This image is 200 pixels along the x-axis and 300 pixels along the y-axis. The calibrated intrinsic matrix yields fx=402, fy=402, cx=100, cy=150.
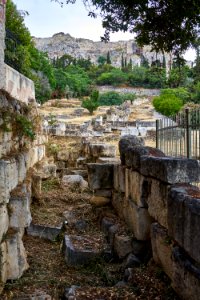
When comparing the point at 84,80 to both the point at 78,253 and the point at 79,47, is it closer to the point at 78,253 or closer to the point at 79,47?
the point at 79,47

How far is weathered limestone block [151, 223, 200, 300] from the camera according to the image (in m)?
3.56

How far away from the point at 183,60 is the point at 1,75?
13.0 feet

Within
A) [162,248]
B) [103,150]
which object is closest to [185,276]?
[162,248]

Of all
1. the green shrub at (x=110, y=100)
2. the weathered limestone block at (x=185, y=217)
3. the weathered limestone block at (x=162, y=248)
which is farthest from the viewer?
the green shrub at (x=110, y=100)

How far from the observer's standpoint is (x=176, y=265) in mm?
3941

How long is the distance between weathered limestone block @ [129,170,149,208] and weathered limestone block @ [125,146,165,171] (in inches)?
5.9

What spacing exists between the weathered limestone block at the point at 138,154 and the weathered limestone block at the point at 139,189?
0.15 metres

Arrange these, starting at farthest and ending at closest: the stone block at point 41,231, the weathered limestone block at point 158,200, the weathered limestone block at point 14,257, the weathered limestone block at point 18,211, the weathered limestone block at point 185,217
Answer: the stone block at point 41,231, the weathered limestone block at point 18,211, the weathered limestone block at point 14,257, the weathered limestone block at point 158,200, the weathered limestone block at point 185,217

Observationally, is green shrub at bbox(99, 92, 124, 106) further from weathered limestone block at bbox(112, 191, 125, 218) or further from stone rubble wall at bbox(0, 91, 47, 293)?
stone rubble wall at bbox(0, 91, 47, 293)

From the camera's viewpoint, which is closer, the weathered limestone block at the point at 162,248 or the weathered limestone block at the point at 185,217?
the weathered limestone block at the point at 185,217

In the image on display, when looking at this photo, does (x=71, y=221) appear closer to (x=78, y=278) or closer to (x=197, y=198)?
(x=78, y=278)

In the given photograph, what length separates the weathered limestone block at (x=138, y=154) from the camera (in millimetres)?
5804

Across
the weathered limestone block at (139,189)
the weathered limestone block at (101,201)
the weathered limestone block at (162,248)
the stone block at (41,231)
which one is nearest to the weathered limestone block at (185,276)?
the weathered limestone block at (162,248)

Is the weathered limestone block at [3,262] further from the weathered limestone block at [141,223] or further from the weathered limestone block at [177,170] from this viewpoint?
the weathered limestone block at [177,170]
